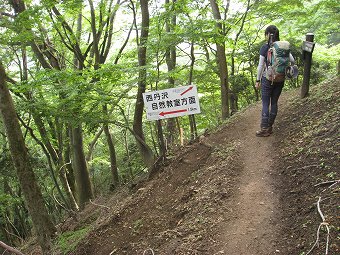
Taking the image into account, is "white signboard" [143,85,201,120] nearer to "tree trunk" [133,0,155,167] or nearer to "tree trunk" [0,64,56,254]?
"tree trunk" [133,0,155,167]

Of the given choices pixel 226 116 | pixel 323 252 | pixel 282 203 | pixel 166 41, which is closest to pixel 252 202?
pixel 282 203

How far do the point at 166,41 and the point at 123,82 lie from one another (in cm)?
144

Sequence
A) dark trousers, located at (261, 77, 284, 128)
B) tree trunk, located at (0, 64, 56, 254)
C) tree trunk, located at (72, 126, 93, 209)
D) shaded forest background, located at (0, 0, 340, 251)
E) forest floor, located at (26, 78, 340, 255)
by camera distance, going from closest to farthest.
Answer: forest floor, located at (26, 78, 340, 255), tree trunk, located at (0, 64, 56, 254), dark trousers, located at (261, 77, 284, 128), shaded forest background, located at (0, 0, 340, 251), tree trunk, located at (72, 126, 93, 209)

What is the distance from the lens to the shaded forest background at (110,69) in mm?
6637

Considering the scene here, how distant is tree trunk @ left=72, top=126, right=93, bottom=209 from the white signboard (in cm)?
540

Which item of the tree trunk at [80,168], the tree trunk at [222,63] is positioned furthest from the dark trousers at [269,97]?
the tree trunk at [80,168]

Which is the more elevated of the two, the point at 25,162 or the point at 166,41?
the point at 166,41

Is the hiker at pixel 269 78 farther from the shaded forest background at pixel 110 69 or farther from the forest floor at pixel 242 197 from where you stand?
the shaded forest background at pixel 110 69

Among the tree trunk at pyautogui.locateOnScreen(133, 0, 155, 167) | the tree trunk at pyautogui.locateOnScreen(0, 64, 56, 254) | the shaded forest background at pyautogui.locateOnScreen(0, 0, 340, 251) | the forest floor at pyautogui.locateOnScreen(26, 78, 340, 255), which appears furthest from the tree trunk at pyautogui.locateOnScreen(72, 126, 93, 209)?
the tree trunk at pyautogui.locateOnScreen(0, 64, 56, 254)

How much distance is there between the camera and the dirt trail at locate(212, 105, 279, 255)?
11.2 ft

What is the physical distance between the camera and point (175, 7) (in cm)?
631

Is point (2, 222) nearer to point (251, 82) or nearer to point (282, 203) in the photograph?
point (251, 82)

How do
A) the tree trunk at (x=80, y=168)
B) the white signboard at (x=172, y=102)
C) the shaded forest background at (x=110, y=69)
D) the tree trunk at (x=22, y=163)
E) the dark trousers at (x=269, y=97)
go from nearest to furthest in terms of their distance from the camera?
1. the tree trunk at (x=22, y=163)
2. the white signboard at (x=172, y=102)
3. the dark trousers at (x=269, y=97)
4. the shaded forest background at (x=110, y=69)
5. the tree trunk at (x=80, y=168)

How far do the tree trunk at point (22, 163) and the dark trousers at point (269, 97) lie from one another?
4839mm
